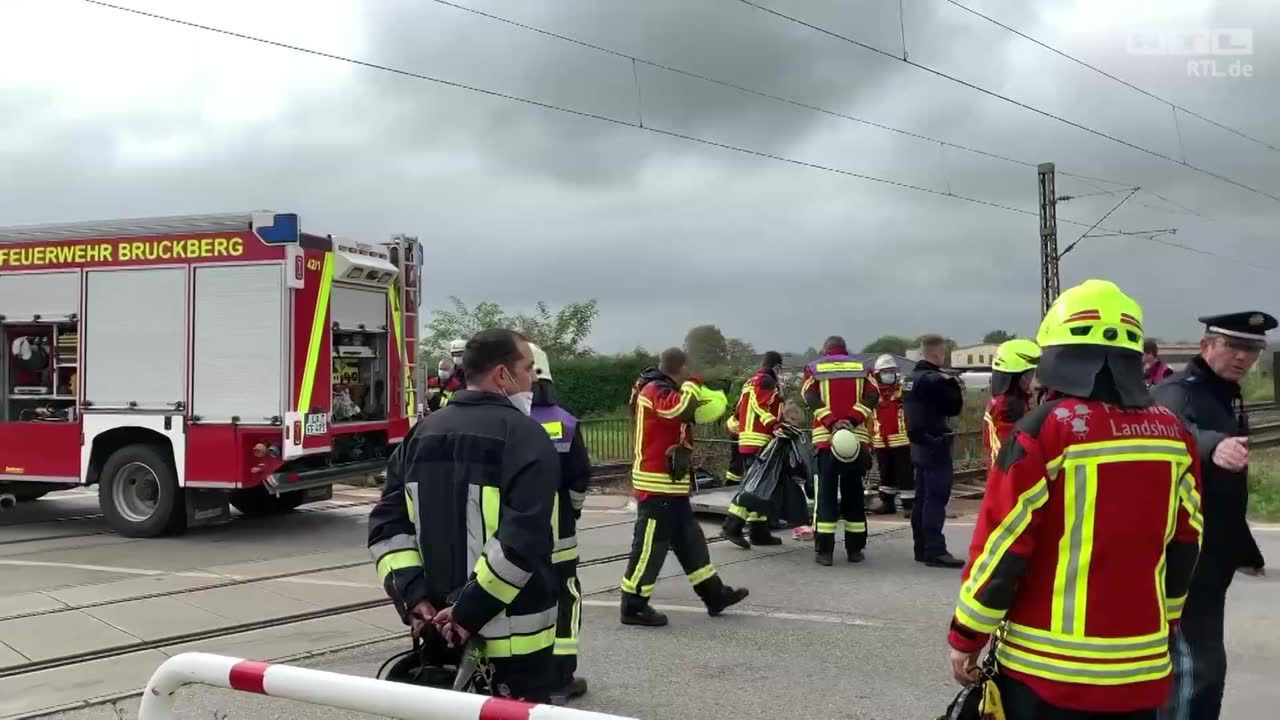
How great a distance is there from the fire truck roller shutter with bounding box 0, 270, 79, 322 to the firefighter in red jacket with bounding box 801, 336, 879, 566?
7.59 metres

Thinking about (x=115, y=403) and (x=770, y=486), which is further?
(x=115, y=403)

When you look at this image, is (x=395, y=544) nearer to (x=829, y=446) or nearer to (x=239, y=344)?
(x=829, y=446)

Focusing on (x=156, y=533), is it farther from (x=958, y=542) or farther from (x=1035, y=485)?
(x=1035, y=485)

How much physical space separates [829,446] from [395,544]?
5599mm

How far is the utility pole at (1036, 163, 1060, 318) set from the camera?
73.4 feet

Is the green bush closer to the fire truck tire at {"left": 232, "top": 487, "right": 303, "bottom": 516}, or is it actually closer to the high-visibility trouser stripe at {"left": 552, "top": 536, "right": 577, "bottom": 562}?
the fire truck tire at {"left": 232, "top": 487, "right": 303, "bottom": 516}

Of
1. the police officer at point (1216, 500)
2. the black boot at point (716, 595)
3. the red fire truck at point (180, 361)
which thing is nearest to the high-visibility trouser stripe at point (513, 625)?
the police officer at point (1216, 500)

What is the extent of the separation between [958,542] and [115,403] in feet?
→ 27.5

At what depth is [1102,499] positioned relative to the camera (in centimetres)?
254

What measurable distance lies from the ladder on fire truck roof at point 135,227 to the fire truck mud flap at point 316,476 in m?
2.44

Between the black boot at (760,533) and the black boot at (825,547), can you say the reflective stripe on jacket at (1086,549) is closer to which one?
the black boot at (825,547)

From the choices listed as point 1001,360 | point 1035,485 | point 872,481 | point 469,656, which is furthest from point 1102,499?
point 872,481

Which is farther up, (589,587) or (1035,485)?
(1035,485)

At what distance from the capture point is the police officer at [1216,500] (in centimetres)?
352
